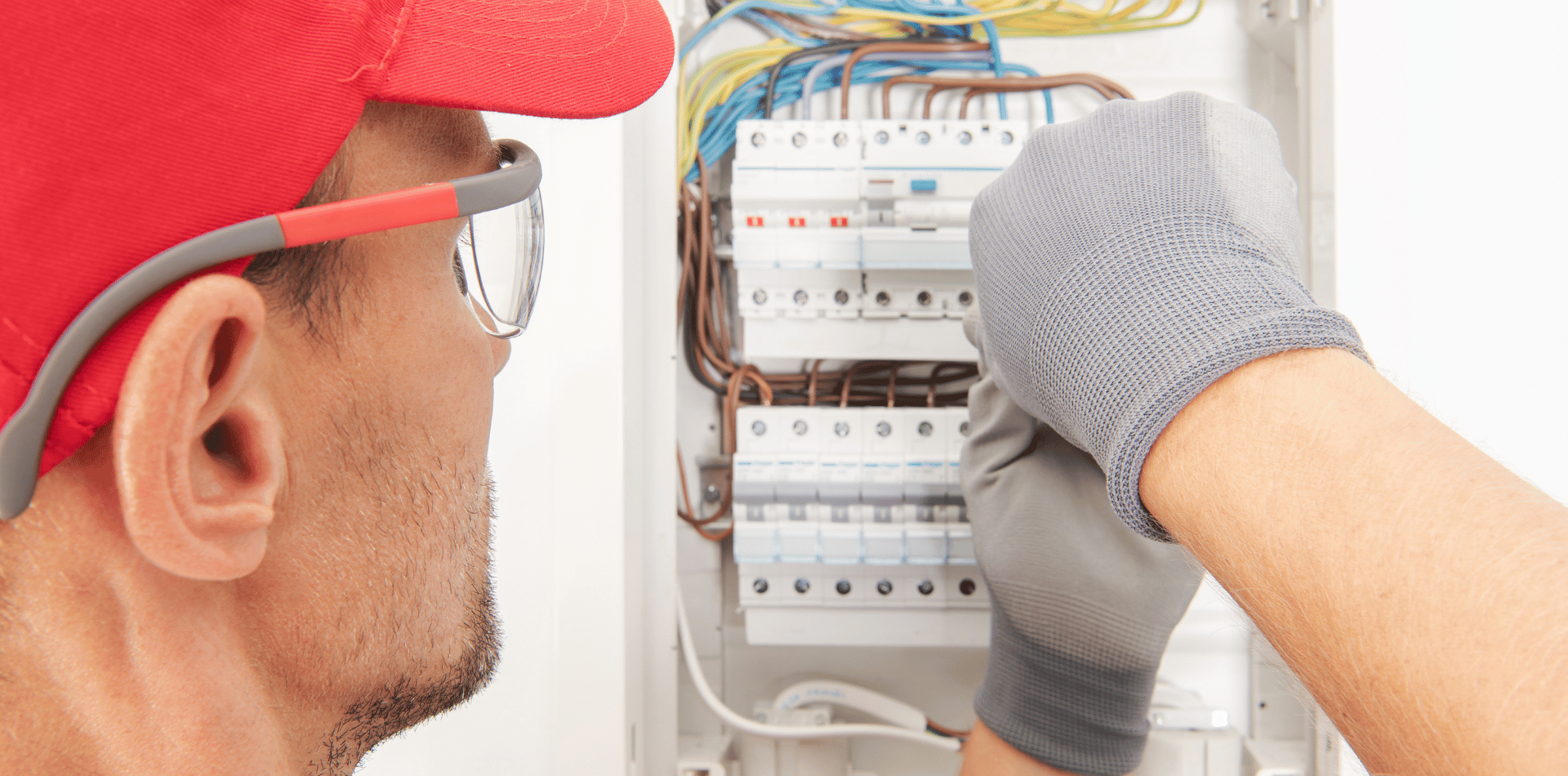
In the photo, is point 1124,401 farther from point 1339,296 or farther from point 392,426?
point 1339,296

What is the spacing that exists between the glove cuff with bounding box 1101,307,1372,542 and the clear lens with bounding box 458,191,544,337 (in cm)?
45

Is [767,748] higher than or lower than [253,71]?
lower

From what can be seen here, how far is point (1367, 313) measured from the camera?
35.7 inches

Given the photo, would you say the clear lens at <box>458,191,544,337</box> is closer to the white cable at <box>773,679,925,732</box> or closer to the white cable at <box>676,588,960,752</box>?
the white cable at <box>676,588,960,752</box>

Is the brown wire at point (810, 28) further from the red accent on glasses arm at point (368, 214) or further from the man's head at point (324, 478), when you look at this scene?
the red accent on glasses arm at point (368, 214)

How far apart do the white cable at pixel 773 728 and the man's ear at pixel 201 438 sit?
77 cm

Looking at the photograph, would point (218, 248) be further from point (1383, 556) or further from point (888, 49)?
point (888, 49)

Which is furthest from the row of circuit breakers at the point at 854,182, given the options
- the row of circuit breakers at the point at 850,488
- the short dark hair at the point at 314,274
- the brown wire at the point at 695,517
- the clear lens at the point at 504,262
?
the short dark hair at the point at 314,274

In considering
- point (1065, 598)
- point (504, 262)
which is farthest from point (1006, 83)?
point (504, 262)

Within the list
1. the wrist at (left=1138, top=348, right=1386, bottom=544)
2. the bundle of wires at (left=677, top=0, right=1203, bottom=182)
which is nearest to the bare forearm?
the wrist at (left=1138, top=348, right=1386, bottom=544)

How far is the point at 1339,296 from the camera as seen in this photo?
0.91m

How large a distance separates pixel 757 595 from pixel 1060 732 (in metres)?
0.45

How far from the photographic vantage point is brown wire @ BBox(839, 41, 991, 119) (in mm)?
1110

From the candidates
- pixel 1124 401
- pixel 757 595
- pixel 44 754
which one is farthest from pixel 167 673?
pixel 757 595
